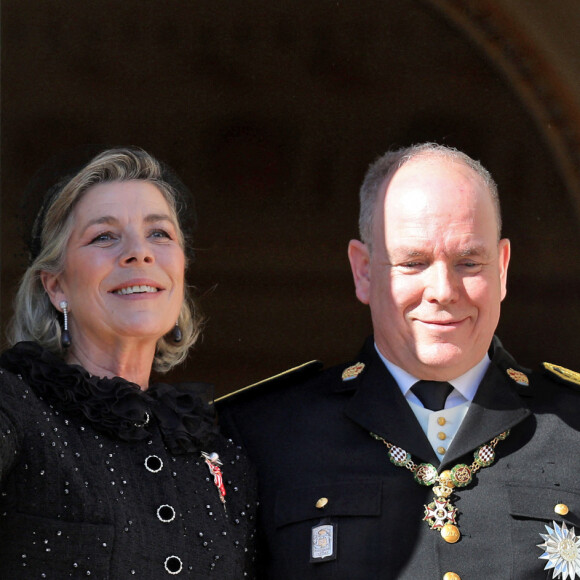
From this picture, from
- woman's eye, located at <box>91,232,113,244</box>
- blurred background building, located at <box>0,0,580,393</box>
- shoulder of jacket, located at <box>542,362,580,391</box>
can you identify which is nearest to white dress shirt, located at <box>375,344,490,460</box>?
shoulder of jacket, located at <box>542,362,580,391</box>

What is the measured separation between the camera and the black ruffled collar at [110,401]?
7.88 ft

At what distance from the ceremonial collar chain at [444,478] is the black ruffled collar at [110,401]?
15.3 inches

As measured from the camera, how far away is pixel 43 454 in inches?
88.4

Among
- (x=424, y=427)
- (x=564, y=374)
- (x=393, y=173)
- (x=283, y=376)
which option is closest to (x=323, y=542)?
(x=424, y=427)

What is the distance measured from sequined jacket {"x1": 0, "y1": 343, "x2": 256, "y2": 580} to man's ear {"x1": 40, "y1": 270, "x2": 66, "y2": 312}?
0.69 ft

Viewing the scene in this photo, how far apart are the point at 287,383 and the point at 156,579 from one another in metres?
0.68

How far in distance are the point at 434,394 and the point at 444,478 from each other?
8.1 inches

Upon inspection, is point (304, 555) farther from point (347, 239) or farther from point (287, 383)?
point (347, 239)

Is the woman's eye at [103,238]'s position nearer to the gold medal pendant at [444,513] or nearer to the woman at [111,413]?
the woman at [111,413]

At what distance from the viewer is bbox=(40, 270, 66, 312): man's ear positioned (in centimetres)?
266

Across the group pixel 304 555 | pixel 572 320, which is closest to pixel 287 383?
pixel 304 555

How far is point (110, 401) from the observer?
244cm

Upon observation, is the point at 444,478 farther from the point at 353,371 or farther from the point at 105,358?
the point at 105,358

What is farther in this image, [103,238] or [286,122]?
[286,122]
